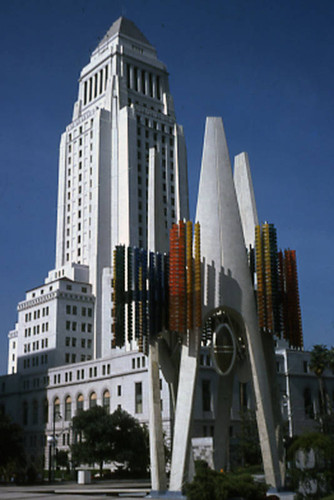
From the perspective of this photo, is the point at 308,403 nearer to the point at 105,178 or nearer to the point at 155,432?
the point at 105,178

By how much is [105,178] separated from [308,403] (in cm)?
5962

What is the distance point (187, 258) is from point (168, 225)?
9104cm

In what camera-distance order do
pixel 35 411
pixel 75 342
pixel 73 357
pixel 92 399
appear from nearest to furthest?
pixel 92 399 → pixel 35 411 → pixel 73 357 → pixel 75 342

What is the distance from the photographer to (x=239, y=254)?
38.9 metres

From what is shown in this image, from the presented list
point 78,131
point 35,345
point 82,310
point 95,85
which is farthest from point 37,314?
point 95,85

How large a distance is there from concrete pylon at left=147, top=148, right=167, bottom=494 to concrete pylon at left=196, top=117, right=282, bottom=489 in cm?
371

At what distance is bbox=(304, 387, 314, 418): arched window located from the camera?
97.6 metres

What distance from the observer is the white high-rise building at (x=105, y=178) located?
119375 millimetres

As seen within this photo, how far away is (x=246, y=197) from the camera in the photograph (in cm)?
4400

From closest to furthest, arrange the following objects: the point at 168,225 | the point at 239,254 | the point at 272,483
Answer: the point at 272,483, the point at 239,254, the point at 168,225

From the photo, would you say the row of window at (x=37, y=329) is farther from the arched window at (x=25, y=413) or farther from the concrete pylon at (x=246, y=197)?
the concrete pylon at (x=246, y=197)

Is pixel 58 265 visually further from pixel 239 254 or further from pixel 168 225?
pixel 239 254

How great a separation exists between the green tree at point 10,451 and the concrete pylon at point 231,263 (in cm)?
3671

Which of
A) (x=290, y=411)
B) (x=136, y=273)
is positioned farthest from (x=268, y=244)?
(x=290, y=411)
